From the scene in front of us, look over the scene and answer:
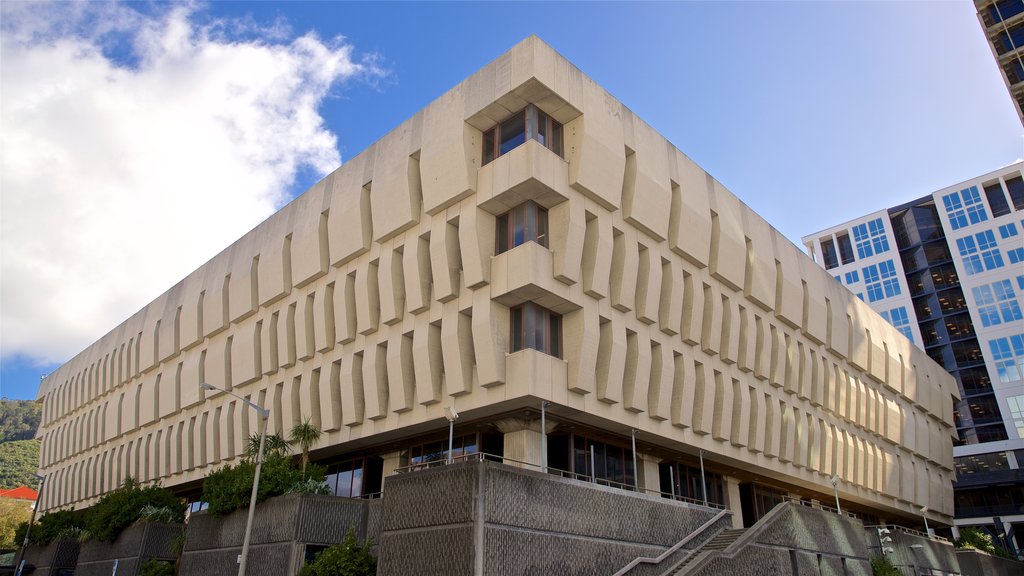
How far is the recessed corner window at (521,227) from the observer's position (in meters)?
32.8

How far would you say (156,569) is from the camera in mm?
39312

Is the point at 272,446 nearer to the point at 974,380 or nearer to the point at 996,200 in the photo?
the point at 974,380

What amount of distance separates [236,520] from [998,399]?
87494 mm

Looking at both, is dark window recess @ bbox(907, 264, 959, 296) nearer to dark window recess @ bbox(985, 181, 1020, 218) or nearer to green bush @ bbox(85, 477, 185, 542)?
dark window recess @ bbox(985, 181, 1020, 218)

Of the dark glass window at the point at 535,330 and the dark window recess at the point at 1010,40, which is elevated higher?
the dark window recess at the point at 1010,40

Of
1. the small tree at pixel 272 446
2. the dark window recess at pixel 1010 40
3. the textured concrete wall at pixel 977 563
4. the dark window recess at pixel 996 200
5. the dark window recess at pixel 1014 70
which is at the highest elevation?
the dark window recess at pixel 996 200

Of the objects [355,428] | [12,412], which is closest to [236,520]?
[355,428]

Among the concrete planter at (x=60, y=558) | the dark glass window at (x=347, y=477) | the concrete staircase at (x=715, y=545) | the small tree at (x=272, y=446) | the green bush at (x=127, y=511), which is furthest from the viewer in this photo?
the concrete planter at (x=60, y=558)

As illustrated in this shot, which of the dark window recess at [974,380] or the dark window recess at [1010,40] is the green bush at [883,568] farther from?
the dark window recess at [974,380]

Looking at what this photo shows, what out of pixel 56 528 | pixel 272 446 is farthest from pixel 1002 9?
pixel 56 528

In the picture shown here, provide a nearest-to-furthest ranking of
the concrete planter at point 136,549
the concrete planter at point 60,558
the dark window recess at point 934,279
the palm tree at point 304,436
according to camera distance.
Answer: the palm tree at point 304,436 < the concrete planter at point 136,549 < the concrete planter at point 60,558 < the dark window recess at point 934,279

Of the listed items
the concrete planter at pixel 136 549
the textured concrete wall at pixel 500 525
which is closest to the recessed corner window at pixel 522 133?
the textured concrete wall at pixel 500 525

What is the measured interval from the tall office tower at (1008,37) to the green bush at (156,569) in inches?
2519

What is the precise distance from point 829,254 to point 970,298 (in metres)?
19.6
